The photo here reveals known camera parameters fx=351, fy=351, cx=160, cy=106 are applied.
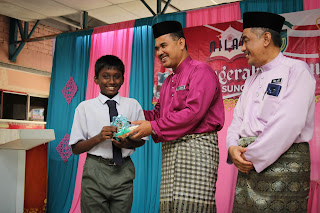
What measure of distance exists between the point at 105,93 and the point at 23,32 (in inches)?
211

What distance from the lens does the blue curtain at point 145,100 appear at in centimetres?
458

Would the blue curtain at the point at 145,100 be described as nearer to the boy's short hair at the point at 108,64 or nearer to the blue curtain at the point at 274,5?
the blue curtain at the point at 274,5

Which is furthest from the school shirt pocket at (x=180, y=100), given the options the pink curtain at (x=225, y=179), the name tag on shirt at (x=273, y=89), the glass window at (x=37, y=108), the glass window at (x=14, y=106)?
the glass window at (x=37, y=108)

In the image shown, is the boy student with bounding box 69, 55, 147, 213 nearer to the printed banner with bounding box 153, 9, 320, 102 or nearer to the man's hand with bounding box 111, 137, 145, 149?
the man's hand with bounding box 111, 137, 145, 149

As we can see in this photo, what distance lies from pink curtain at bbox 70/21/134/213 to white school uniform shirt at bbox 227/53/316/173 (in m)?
3.47

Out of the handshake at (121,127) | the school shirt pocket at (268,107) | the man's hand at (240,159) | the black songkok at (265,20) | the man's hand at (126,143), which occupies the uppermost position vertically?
the black songkok at (265,20)

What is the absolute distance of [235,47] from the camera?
161 inches

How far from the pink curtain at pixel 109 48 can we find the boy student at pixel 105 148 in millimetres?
2789

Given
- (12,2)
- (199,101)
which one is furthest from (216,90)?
(12,2)

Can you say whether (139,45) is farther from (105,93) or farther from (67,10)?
(105,93)

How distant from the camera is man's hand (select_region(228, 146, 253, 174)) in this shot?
1.62 m

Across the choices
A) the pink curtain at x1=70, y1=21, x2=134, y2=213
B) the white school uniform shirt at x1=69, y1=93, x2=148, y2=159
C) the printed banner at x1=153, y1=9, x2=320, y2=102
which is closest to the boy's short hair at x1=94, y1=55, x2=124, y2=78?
the white school uniform shirt at x1=69, y1=93, x2=148, y2=159

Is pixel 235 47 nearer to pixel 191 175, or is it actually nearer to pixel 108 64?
pixel 108 64

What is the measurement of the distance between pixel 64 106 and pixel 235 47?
9.49 ft
